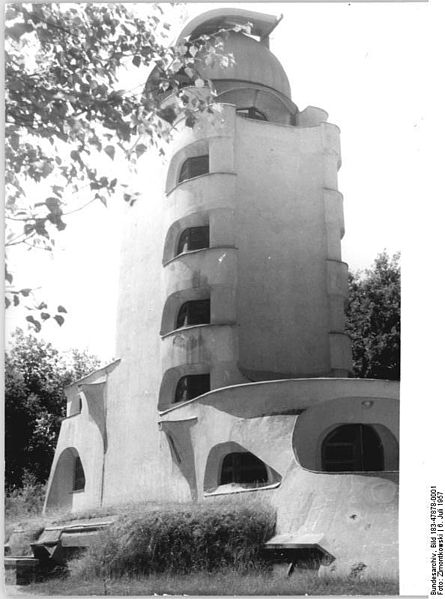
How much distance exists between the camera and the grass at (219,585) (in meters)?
8.15

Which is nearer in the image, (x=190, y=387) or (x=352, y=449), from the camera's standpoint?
(x=352, y=449)

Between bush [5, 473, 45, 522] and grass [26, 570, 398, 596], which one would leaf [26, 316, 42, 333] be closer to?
bush [5, 473, 45, 522]

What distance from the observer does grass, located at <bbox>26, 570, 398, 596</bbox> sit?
8148 mm

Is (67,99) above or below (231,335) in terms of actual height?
above

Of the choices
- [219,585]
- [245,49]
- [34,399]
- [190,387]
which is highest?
[245,49]

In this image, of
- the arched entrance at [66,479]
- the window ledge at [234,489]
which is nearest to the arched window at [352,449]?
the window ledge at [234,489]

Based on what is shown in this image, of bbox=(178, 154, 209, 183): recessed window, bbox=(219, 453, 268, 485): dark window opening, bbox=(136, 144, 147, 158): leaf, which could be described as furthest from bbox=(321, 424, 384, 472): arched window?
bbox=(136, 144, 147, 158): leaf

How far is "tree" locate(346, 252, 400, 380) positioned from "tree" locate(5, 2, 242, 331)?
3263mm

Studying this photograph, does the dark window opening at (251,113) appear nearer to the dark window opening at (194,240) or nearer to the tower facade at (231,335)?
the tower facade at (231,335)

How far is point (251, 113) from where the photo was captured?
1246cm

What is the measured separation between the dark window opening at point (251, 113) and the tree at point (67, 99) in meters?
3.49

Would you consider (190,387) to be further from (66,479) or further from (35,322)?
(35,322)

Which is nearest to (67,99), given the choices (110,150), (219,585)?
(110,150)

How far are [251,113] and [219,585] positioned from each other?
7.40 metres
